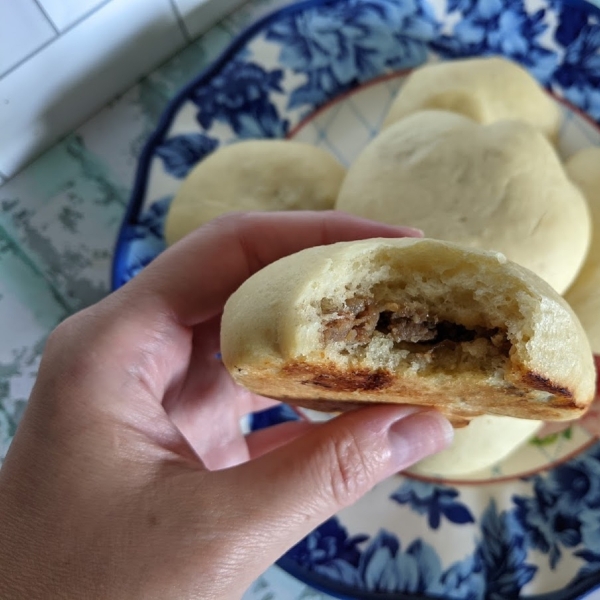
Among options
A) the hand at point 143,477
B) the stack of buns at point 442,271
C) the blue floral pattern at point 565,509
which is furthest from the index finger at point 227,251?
the blue floral pattern at point 565,509

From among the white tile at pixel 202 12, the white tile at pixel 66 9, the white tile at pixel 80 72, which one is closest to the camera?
the white tile at pixel 66 9

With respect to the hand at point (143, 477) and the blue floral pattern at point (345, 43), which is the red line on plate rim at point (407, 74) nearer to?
the blue floral pattern at point (345, 43)

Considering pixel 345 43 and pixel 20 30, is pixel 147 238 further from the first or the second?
pixel 345 43

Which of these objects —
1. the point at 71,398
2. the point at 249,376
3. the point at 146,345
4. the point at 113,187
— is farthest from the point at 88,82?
the point at 249,376

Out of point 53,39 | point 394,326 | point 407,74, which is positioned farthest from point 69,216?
point 394,326

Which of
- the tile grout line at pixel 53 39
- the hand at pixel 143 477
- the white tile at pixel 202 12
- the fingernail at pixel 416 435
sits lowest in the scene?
the fingernail at pixel 416 435

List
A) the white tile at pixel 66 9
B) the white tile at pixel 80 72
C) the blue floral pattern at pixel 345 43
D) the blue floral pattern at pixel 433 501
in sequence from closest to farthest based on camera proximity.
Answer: the blue floral pattern at pixel 433 501, the white tile at pixel 66 9, the white tile at pixel 80 72, the blue floral pattern at pixel 345 43

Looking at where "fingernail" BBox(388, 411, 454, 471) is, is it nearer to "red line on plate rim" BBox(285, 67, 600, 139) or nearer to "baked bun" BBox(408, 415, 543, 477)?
"baked bun" BBox(408, 415, 543, 477)
